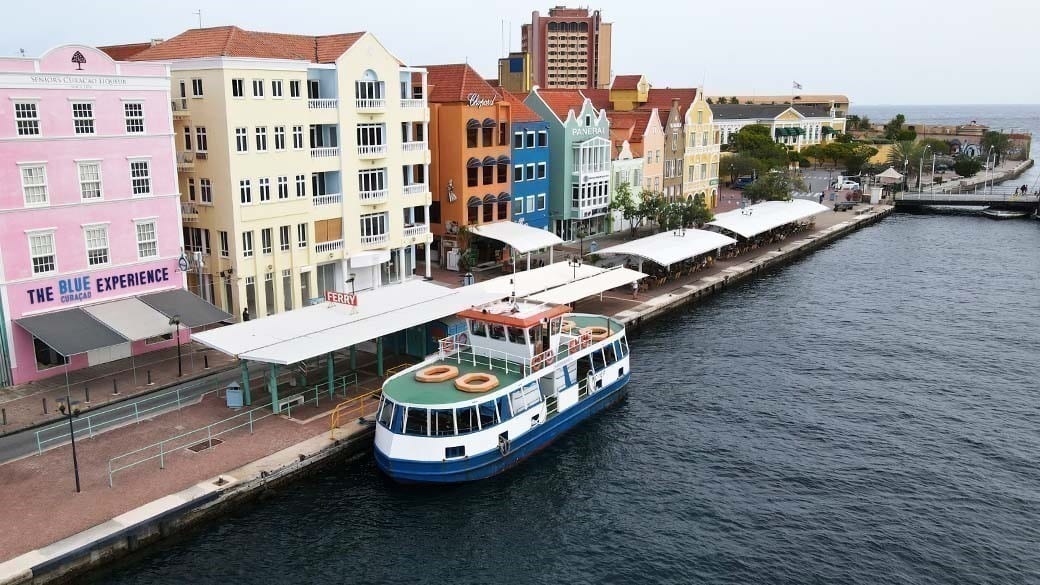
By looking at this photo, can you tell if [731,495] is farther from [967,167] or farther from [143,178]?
[967,167]

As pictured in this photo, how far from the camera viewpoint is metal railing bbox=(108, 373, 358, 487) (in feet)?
109

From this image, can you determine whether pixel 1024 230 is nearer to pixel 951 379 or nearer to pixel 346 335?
pixel 951 379

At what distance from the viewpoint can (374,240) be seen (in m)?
59.3

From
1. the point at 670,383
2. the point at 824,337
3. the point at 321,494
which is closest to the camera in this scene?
the point at 321,494

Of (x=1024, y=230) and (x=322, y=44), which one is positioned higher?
(x=322, y=44)

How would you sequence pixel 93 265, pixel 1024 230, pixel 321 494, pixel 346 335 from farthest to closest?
pixel 1024 230
pixel 93 265
pixel 346 335
pixel 321 494

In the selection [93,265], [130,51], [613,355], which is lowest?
[613,355]

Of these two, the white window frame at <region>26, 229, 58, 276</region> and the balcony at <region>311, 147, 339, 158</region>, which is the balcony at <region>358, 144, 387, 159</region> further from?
the white window frame at <region>26, 229, 58, 276</region>

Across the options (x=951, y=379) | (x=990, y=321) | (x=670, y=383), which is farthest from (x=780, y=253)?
(x=670, y=383)

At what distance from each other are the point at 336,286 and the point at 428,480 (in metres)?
27.1

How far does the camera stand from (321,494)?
111ft

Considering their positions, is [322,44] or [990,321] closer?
[322,44]

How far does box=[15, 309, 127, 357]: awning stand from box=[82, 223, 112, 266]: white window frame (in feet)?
9.58

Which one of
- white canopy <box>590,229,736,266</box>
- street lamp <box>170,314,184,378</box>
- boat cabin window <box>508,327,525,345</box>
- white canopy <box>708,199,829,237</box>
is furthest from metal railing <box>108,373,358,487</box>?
white canopy <box>708,199,829,237</box>
